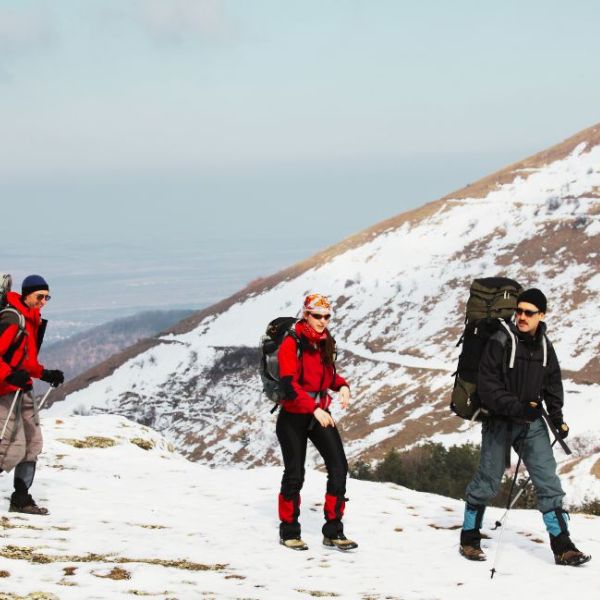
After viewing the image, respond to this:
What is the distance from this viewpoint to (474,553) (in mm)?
10414

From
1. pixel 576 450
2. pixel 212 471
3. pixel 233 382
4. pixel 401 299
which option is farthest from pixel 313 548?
pixel 401 299

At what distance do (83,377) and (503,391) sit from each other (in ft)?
569

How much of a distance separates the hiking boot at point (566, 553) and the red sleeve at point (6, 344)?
25.4 ft

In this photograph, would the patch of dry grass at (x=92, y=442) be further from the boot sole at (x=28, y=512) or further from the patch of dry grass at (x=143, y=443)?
the boot sole at (x=28, y=512)

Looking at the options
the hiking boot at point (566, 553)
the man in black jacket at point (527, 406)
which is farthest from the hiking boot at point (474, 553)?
the hiking boot at point (566, 553)

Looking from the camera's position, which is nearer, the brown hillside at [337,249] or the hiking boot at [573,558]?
the hiking boot at [573,558]

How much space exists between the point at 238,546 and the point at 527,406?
4.57 m

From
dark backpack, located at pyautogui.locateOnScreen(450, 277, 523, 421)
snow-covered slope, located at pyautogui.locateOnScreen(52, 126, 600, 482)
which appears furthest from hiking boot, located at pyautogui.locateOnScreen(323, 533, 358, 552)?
snow-covered slope, located at pyautogui.locateOnScreen(52, 126, 600, 482)

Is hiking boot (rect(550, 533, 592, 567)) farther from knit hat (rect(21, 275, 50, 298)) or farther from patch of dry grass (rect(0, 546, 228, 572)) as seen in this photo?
knit hat (rect(21, 275, 50, 298))

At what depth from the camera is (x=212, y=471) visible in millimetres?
18406

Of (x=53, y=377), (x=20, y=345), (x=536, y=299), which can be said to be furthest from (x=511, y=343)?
(x=20, y=345)

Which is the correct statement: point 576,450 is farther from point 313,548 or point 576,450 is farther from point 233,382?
point 233,382

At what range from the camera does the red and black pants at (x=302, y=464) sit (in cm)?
1064

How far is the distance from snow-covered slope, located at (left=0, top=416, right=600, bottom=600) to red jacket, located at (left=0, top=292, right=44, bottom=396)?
7.04 ft
